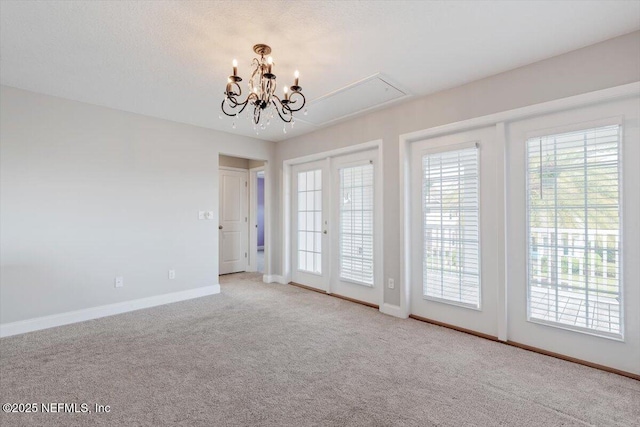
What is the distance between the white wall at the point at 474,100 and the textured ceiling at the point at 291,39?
0.11 m

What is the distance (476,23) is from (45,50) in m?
3.26

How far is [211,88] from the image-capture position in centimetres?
311

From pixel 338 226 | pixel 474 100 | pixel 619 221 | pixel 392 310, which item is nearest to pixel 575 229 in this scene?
pixel 619 221

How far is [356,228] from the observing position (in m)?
4.12

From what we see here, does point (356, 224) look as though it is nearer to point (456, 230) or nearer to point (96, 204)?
point (456, 230)

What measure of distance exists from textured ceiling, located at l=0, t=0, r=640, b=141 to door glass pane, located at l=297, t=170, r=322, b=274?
6.18 feet

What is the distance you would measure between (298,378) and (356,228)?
89.2 inches

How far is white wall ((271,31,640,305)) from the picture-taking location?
2260 mm

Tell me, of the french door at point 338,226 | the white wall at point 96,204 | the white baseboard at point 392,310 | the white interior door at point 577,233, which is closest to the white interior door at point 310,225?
the french door at point 338,226

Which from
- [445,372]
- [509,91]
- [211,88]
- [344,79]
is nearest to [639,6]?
[509,91]

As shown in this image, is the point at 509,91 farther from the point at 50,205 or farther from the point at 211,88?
the point at 50,205

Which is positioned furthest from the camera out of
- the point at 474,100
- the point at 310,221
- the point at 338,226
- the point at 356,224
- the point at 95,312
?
the point at 310,221

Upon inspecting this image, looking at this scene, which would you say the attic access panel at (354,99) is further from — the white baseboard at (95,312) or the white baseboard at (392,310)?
the white baseboard at (95,312)

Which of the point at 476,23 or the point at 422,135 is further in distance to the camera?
the point at 422,135
